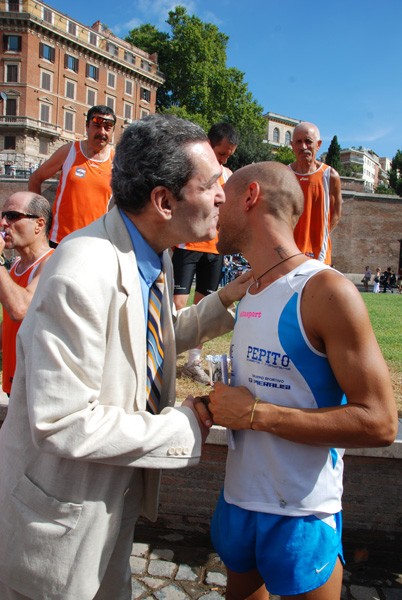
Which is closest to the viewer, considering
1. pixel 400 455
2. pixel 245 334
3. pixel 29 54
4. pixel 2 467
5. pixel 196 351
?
pixel 2 467

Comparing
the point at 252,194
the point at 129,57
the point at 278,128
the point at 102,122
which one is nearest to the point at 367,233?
the point at 102,122

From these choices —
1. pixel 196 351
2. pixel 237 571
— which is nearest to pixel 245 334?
pixel 237 571

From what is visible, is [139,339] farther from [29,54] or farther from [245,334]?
[29,54]

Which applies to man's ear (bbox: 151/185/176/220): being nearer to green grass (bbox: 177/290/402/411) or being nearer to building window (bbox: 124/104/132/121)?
green grass (bbox: 177/290/402/411)

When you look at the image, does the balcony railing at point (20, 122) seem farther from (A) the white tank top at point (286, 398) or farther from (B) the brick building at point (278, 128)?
(B) the brick building at point (278, 128)

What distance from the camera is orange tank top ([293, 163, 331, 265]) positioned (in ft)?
15.5

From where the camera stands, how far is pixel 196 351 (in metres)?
4.96

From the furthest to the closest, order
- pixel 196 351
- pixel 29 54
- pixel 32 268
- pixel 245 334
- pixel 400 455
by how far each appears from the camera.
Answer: pixel 29 54 < pixel 196 351 < pixel 32 268 < pixel 400 455 < pixel 245 334

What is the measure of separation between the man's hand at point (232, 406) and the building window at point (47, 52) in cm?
6242

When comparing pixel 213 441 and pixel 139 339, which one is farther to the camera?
pixel 213 441

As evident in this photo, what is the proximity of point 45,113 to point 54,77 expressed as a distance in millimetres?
4890

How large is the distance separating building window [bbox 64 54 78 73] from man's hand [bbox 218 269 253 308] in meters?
63.6

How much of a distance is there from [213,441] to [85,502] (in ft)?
5.89

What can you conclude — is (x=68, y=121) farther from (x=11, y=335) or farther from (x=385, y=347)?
(x=11, y=335)
